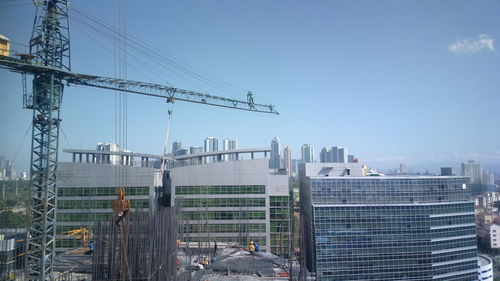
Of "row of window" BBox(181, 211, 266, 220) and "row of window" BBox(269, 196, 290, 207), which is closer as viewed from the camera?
"row of window" BBox(181, 211, 266, 220)

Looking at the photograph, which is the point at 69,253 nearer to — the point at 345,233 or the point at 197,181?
the point at 197,181

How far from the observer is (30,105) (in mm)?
10078

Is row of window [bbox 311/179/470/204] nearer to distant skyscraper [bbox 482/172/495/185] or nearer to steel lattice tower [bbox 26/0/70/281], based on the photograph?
steel lattice tower [bbox 26/0/70/281]

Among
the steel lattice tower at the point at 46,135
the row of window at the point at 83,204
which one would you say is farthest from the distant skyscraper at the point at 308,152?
the steel lattice tower at the point at 46,135

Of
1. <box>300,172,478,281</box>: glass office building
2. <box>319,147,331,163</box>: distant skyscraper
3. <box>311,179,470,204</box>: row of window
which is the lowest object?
<box>300,172,478,281</box>: glass office building

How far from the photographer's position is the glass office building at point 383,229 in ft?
54.4

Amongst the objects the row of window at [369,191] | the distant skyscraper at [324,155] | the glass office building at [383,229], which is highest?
the distant skyscraper at [324,155]

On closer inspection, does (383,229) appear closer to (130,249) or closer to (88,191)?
(130,249)

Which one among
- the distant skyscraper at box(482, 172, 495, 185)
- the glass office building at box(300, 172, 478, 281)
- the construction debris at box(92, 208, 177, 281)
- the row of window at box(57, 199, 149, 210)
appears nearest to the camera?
the construction debris at box(92, 208, 177, 281)

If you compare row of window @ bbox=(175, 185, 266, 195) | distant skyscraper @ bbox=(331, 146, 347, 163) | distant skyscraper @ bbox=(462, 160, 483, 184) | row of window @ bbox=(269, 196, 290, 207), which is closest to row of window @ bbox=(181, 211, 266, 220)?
row of window @ bbox=(269, 196, 290, 207)

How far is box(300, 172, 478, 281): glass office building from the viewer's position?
54.4 ft

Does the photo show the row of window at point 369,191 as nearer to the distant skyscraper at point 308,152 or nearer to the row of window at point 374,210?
the row of window at point 374,210

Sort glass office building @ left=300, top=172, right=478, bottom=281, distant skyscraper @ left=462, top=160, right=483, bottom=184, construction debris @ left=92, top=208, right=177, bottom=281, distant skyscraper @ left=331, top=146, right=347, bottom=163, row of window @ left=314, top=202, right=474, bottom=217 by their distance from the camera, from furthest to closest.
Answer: distant skyscraper @ left=462, top=160, right=483, bottom=184, distant skyscraper @ left=331, top=146, right=347, bottom=163, row of window @ left=314, top=202, right=474, bottom=217, glass office building @ left=300, top=172, right=478, bottom=281, construction debris @ left=92, top=208, right=177, bottom=281

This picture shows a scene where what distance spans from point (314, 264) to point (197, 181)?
8.11m
